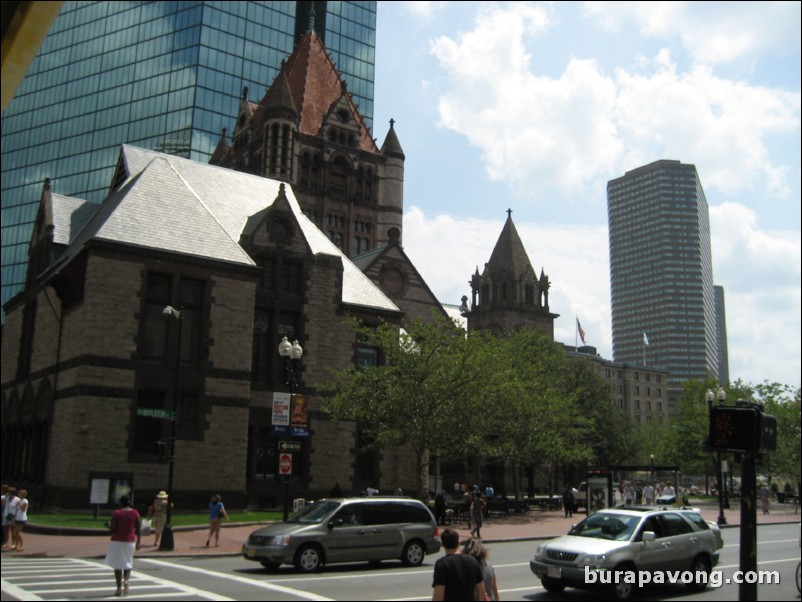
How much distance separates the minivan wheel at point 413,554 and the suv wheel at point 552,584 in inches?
207

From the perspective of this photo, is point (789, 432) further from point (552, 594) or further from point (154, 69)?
point (154, 69)

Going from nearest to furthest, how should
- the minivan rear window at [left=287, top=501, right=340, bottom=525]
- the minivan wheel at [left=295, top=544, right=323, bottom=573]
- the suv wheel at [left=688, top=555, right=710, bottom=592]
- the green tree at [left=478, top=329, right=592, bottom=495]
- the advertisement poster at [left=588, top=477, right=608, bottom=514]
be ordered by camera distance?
the suv wheel at [left=688, top=555, right=710, bottom=592] → the minivan wheel at [left=295, top=544, right=323, bottom=573] → the minivan rear window at [left=287, top=501, right=340, bottom=525] → the advertisement poster at [left=588, top=477, right=608, bottom=514] → the green tree at [left=478, top=329, right=592, bottom=495]

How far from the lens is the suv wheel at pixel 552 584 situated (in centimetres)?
1492

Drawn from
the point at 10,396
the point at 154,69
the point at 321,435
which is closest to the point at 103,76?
the point at 154,69

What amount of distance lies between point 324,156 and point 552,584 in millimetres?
68733

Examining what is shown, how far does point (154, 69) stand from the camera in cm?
10350

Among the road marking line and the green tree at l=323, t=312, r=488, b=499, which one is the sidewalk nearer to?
the road marking line

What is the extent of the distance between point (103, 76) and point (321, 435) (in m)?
86.5

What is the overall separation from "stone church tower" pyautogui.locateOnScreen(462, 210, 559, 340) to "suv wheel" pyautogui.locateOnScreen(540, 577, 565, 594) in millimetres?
60086

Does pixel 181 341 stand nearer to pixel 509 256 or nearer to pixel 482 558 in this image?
pixel 482 558

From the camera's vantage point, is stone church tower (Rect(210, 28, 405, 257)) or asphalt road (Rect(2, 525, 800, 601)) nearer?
asphalt road (Rect(2, 525, 800, 601))

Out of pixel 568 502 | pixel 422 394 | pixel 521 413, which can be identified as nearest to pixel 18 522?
pixel 422 394

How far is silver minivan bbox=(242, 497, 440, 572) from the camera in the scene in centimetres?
1808

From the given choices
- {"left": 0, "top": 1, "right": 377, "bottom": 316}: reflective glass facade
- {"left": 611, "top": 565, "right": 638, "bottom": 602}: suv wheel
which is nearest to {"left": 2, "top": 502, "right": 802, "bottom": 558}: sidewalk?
{"left": 611, "top": 565, "right": 638, "bottom": 602}: suv wheel
